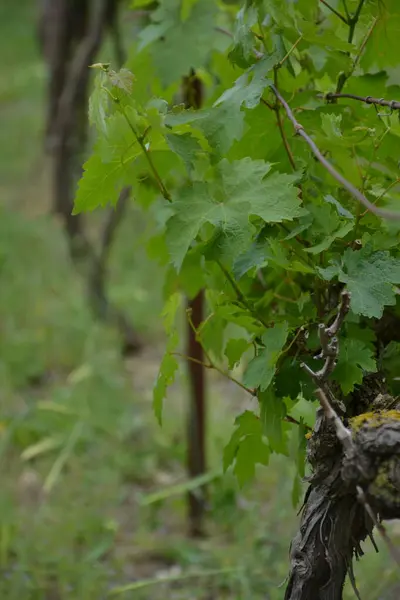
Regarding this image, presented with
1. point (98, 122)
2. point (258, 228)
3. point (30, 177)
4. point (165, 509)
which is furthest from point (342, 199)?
point (30, 177)

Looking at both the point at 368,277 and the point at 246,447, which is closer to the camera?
the point at 368,277

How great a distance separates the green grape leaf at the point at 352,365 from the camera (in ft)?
2.94

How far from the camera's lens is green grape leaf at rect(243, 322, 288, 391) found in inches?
36.0

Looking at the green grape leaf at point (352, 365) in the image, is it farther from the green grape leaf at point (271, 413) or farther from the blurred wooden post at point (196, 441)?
the blurred wooden post at point (196, 441)

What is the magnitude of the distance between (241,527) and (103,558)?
412 millimetres

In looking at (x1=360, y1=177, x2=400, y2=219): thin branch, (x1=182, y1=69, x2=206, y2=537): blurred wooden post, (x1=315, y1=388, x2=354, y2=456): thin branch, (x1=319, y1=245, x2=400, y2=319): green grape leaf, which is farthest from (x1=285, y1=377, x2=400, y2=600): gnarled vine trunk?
(x1=182, y1=69, x2=206, y2=537): blurred wooden post

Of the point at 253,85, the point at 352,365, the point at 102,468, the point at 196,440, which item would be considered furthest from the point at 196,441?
the point at 253,85

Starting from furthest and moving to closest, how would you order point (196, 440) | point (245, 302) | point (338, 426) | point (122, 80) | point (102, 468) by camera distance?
1. point (102, 468)
2. point (196, 440)
3. point (245, 302)
4. point (122, 80)
5. point (338, 426)

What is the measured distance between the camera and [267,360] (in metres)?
0.92

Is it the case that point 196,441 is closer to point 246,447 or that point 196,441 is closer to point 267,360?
point 246,447

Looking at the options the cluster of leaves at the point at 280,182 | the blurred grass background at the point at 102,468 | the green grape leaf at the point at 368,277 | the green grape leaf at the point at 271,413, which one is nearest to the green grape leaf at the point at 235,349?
the cluster of leaves at the point at 280,182

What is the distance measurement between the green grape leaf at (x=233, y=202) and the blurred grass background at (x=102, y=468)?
0.59m

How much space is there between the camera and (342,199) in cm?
98

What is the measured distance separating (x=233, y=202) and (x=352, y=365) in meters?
0.24
